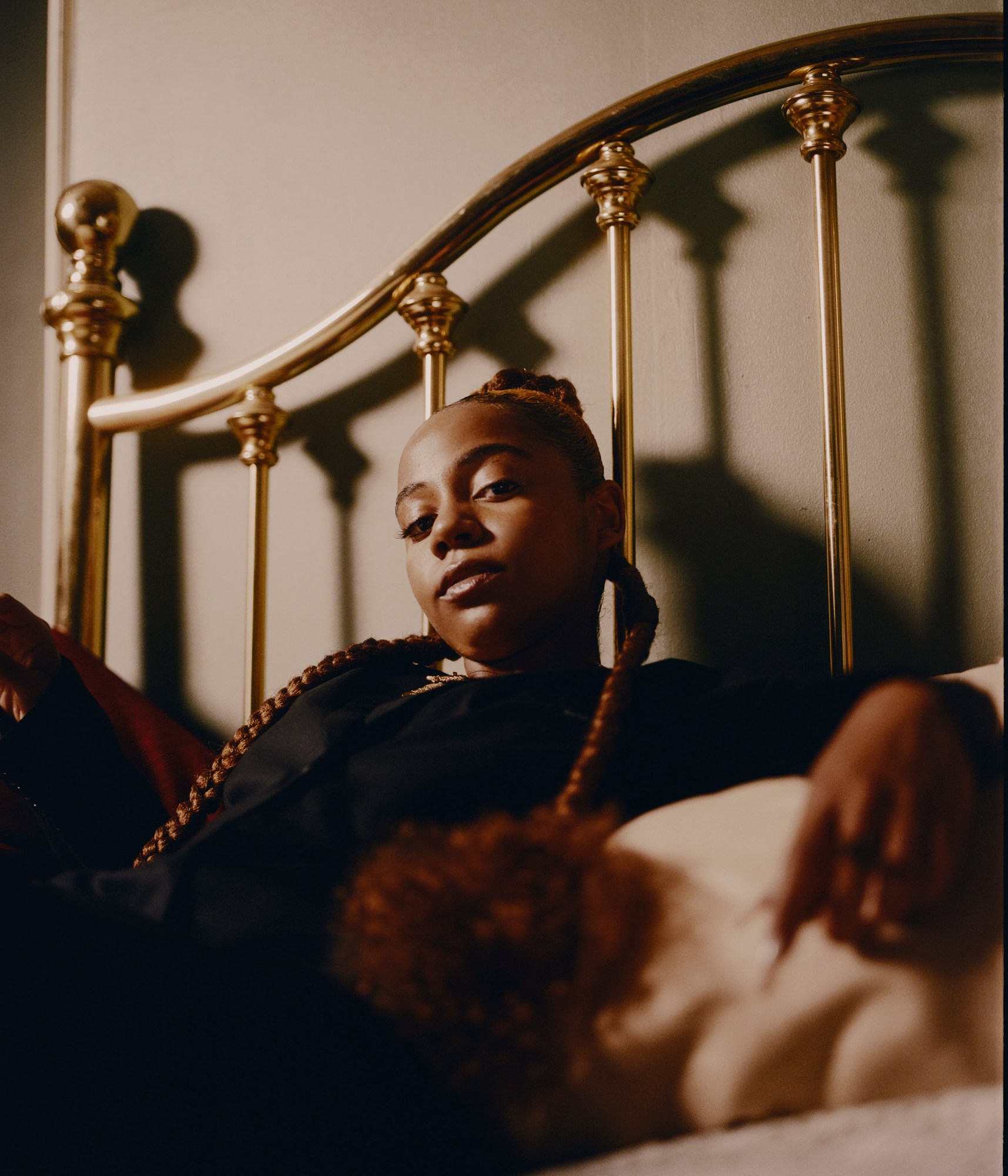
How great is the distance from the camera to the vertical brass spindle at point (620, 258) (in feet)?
3.27

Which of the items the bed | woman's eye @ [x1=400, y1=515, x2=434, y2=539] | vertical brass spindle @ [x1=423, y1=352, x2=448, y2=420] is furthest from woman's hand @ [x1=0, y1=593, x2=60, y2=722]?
vertical brass spindle @ [x1=423, y1=352, x2=448, y2=420]

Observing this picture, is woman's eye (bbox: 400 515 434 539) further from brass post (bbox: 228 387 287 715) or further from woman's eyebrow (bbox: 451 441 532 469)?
brass post (bbox: 228 387 287 715)

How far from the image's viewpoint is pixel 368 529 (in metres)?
1.18

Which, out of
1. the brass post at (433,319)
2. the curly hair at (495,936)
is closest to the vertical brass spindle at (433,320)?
the brass post at (433,319)

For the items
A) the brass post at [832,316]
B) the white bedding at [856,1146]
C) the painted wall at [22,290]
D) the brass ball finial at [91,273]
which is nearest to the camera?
the white bedding at [856,1146]

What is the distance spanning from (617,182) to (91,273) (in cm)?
73

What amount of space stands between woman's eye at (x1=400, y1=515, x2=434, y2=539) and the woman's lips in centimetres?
7

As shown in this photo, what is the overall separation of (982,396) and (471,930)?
833mm

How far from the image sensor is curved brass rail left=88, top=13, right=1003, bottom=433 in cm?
95

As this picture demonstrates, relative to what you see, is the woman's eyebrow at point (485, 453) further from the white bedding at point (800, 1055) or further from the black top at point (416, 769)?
the white bedding at point (800, 1055)

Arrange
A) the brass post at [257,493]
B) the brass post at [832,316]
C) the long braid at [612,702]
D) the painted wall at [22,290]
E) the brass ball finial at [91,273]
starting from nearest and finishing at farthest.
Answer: the long braid at [612,702]
the brass post at [832,316]
the brass post at [257,493]
the brass ball finial at [91,273]
the painted wall at [22,290]

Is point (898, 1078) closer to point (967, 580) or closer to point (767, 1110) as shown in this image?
point (767, 1110)

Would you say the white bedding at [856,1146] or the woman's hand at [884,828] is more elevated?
the woman's hand at [884,828]

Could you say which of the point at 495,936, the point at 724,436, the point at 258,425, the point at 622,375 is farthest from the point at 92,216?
the point at 495,936
